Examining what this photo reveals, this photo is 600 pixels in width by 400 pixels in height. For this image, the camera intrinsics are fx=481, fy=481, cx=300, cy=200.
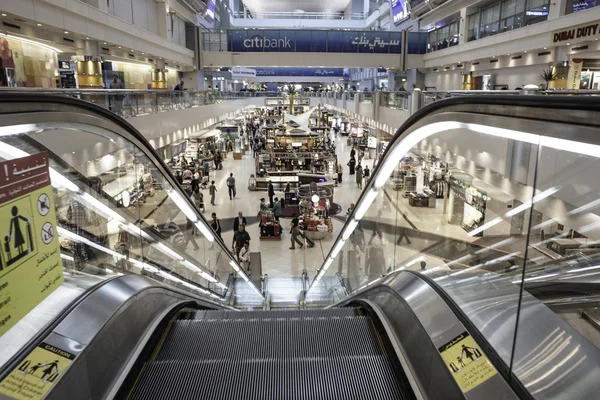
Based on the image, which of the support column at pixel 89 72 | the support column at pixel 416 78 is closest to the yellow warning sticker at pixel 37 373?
the support column at pixel 89 72

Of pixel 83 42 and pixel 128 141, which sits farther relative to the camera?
pixel 83 42

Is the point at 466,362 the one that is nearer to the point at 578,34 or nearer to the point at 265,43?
the point at 578,34

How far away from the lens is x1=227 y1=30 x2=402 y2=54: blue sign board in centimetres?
3086

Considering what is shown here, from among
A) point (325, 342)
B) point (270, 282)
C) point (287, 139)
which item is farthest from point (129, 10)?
point (325, 342)

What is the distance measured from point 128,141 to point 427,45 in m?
30.7

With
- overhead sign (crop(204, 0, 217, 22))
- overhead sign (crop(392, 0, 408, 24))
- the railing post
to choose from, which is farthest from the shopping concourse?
overhead sign (crop(204, 0, 217, 22))

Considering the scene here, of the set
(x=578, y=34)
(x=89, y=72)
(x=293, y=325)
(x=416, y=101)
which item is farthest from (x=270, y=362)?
(x=578, y=34)

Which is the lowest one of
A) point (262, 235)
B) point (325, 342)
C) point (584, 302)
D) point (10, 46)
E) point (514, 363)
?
point (262, 235)

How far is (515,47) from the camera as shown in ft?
65.7

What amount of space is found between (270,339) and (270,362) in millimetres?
599

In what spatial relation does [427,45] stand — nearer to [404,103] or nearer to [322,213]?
[404,103]

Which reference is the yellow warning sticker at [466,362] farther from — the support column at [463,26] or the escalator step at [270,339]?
the support column at [463,26]

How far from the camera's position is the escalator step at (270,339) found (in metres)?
3.58

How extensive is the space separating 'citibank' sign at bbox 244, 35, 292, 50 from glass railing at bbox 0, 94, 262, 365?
25.2 metres
